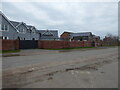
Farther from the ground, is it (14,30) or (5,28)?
(5,28)

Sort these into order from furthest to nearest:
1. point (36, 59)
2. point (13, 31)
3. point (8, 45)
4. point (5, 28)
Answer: point (13, 31), point (5, 28), point (8, 45), point (36, 59)

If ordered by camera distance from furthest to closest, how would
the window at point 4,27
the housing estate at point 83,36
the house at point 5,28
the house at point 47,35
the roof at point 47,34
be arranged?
the housing estate at point 83,36, the roof at point 47,34, the house at point 47,35, the window at point 4,27, the house at point 5,28

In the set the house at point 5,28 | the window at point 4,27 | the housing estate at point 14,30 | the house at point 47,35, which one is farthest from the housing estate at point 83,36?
the window at point 4,27

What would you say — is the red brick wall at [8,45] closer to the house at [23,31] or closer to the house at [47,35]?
the house at [23,31]

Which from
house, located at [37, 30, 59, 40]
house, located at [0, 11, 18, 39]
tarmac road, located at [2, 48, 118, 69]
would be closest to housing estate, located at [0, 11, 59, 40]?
house, located at [0, 11, 18, 39]

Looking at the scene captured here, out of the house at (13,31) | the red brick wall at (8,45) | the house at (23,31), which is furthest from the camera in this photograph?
the house at (23,31)

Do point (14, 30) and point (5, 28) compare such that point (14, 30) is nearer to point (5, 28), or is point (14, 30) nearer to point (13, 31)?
point (13, 31)

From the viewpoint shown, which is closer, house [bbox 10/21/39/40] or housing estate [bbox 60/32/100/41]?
house [bbox 10/21/39/40]

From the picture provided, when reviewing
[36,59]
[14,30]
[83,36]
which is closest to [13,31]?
[14,30]

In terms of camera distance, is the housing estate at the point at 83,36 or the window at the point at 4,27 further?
the housing estate at the point at 83,36

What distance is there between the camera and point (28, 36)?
36.2 m

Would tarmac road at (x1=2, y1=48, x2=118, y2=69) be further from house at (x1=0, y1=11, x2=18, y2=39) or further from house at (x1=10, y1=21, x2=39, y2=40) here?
house at (x1=10, y1=21, x2=39, y2=40)

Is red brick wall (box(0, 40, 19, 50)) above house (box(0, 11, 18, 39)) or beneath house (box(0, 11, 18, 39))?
beneath

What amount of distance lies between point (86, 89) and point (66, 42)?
25044 mm
